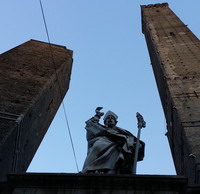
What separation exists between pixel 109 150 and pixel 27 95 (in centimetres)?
588

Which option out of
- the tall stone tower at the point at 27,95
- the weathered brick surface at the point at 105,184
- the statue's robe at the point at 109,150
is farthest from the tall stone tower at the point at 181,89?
the tall stone tower at the point at 27,95

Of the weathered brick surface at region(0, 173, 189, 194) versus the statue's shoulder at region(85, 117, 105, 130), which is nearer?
the weathered brick surface at region(0, 173, 189, 194)

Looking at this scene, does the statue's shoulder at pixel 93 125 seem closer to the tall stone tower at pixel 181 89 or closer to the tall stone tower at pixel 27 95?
the tall stone tower at pixel 181 89

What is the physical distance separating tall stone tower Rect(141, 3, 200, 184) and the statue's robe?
216cm

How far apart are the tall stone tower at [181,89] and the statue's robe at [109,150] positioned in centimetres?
216

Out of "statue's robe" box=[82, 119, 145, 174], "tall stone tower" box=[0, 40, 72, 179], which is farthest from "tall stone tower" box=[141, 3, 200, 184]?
"tall stone tower" box=[0, 40, 72, 179]

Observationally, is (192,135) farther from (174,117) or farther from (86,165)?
(86,165)

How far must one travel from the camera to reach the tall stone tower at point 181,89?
911 cm

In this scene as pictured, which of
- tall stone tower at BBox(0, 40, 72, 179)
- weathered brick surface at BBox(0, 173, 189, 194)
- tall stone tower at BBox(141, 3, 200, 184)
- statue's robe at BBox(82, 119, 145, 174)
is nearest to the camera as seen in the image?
weathered brick surface at BBox(0, 173, 189, 194)

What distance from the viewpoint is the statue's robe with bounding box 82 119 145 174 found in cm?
566

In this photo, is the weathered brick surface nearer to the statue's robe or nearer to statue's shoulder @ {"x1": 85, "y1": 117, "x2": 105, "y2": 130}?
the statue's robe

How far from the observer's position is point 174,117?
434 inches

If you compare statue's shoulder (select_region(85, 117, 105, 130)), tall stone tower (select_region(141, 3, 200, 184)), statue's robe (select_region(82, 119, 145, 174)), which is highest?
statue's shoulder (select_region(85, 117, 105, 130))

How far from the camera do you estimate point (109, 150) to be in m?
5.86
